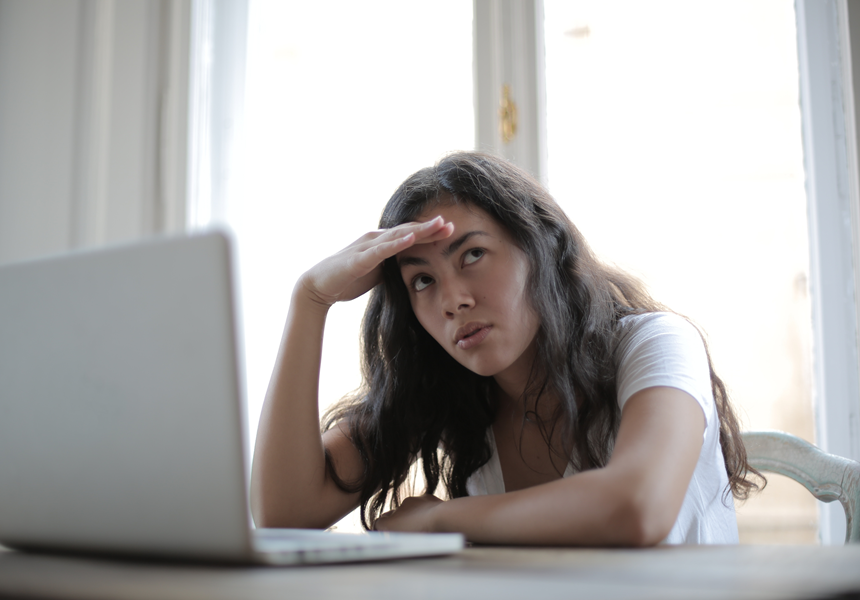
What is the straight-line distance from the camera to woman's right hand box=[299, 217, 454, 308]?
1100 millimetres

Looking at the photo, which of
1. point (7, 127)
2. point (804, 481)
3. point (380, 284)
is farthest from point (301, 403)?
point (7, 127)

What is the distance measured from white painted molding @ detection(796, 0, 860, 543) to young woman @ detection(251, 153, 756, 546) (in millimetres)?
517

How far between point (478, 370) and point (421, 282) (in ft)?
0.59

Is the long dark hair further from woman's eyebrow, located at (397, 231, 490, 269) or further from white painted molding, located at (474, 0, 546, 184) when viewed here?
white painted molding, located at (474, 0, 546, 184)

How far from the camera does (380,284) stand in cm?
133

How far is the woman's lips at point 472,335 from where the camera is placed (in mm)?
1106

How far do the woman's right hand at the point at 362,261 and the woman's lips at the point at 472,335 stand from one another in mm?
148

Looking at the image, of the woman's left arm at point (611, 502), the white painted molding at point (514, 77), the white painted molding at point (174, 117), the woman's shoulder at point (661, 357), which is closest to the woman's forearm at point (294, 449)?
the woman's left arm at point (611, 502)

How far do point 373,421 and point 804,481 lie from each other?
71cm

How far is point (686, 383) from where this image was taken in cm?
93

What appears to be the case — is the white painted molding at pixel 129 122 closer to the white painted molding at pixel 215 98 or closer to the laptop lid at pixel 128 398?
the white painted molding at pixel 215 98

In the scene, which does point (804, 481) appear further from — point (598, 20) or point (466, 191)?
point (598, 20)

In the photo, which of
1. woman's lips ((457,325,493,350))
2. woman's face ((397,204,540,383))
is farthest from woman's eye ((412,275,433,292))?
woman's lips ((457,325,493,350))

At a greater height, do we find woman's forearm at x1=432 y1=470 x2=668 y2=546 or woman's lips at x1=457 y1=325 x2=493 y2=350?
woman's lips at x1=457 y1=325 x2=493 y2=350
